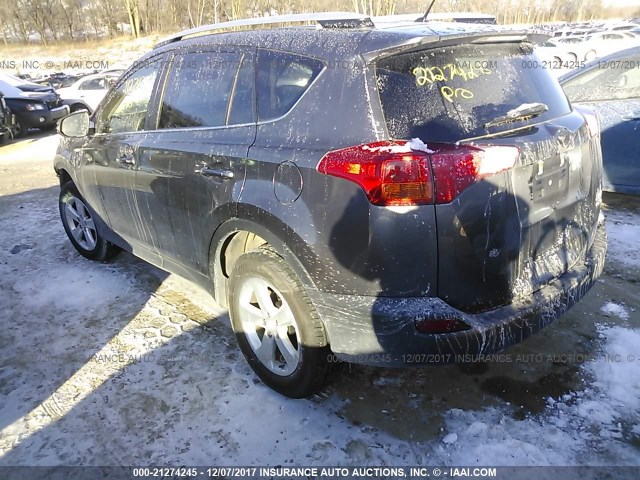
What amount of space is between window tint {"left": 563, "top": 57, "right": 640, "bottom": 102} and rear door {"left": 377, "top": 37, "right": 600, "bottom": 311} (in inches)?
130

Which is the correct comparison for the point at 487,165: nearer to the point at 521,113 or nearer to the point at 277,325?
the point at 521,113

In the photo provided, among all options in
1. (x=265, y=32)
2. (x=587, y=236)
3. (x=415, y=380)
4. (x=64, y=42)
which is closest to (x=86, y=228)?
(x=265, y=32)

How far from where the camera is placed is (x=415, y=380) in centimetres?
270

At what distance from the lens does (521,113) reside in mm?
2236

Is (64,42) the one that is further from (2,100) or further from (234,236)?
(234,236)

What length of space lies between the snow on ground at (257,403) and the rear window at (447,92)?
4.66 feet

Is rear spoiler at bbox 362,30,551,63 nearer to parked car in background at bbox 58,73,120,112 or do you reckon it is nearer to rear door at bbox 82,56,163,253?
rear door at bbox 82,56,163,253

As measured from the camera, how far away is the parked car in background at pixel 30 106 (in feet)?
38.8

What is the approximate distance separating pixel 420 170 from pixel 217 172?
1194 millimetres

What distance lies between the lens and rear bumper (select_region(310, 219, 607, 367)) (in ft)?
6.62

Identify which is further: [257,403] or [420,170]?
[257,403]

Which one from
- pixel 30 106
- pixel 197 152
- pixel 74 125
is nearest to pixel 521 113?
pixel 197 152

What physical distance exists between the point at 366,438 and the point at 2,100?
12.2 meters

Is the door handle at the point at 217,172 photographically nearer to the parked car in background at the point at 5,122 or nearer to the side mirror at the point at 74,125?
the side mirror at the point at 74,125
